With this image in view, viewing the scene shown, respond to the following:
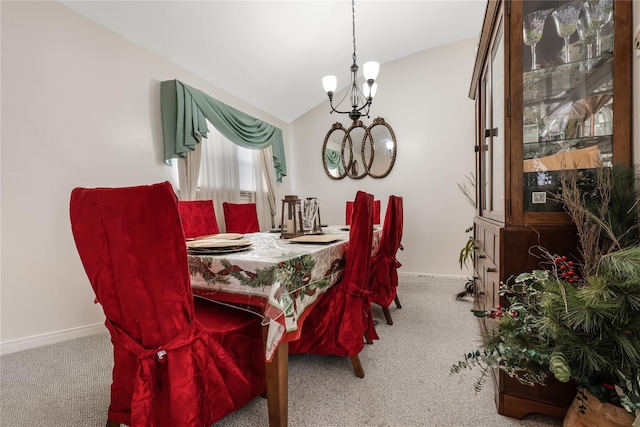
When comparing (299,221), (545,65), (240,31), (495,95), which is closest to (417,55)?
(240,31)

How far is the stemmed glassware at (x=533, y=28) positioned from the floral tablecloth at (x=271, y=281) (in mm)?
1222

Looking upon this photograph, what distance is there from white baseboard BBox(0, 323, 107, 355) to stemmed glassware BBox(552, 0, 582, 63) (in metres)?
3.33

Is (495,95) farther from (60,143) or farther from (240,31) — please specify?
(60,143)

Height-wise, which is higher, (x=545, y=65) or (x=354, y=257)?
(x=545, y=65)

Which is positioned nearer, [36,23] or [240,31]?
[36,23]

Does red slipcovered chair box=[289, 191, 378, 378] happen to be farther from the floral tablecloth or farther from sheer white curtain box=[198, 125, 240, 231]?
sheer white curtain box=[198, 125, 240, 231]

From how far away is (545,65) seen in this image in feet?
3.84

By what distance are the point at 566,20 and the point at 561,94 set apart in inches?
11.8

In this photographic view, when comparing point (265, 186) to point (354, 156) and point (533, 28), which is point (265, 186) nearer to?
point (354, 156)

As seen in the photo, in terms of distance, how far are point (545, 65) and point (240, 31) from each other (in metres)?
2.53

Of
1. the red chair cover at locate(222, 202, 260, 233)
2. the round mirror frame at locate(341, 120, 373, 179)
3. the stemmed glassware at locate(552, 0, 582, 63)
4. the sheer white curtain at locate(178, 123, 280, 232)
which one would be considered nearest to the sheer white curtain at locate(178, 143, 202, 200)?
the sheer white curtain at locate(178, 123, 280, 232)

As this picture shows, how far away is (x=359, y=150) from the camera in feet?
13.0

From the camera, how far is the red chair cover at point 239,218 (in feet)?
9.47

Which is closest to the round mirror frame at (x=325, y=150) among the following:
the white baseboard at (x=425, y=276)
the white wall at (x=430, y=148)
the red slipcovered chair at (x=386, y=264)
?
the white wall at (x=430, y=148)
